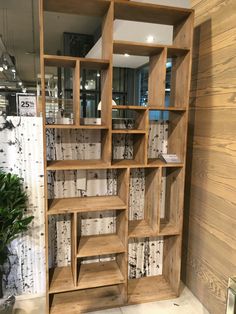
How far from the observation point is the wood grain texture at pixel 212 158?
1640 millimetres

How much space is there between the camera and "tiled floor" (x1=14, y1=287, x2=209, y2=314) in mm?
1910

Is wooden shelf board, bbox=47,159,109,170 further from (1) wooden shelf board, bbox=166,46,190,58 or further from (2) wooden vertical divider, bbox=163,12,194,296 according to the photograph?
(1) wooden shelf board, bbox=166,46,190,58

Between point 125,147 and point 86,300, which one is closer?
point 86,300

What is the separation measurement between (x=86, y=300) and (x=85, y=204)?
77 centimetres

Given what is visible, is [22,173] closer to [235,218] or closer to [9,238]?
[9,238]

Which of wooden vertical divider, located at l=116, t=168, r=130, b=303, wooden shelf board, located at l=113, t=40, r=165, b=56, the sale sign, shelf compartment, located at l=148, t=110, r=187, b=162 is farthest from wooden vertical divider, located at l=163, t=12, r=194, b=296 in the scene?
the sale sign

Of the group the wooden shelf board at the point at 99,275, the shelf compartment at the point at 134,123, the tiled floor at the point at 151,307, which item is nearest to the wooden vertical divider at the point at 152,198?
the shelf compartment at the point at 134,123

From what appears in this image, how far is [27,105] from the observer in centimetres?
200

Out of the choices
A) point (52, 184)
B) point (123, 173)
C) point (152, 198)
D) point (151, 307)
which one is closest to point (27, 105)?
point (52, 184)

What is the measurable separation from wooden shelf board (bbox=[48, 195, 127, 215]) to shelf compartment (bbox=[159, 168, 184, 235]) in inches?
16.8

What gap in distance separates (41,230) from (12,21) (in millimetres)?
4679

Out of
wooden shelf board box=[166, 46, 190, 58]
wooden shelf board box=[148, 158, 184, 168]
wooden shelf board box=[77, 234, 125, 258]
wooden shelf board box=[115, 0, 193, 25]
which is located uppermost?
wooden shelf board box=[115, 0, 193, 25]

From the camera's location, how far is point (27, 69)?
982cm

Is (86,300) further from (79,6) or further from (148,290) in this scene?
(79,6)
